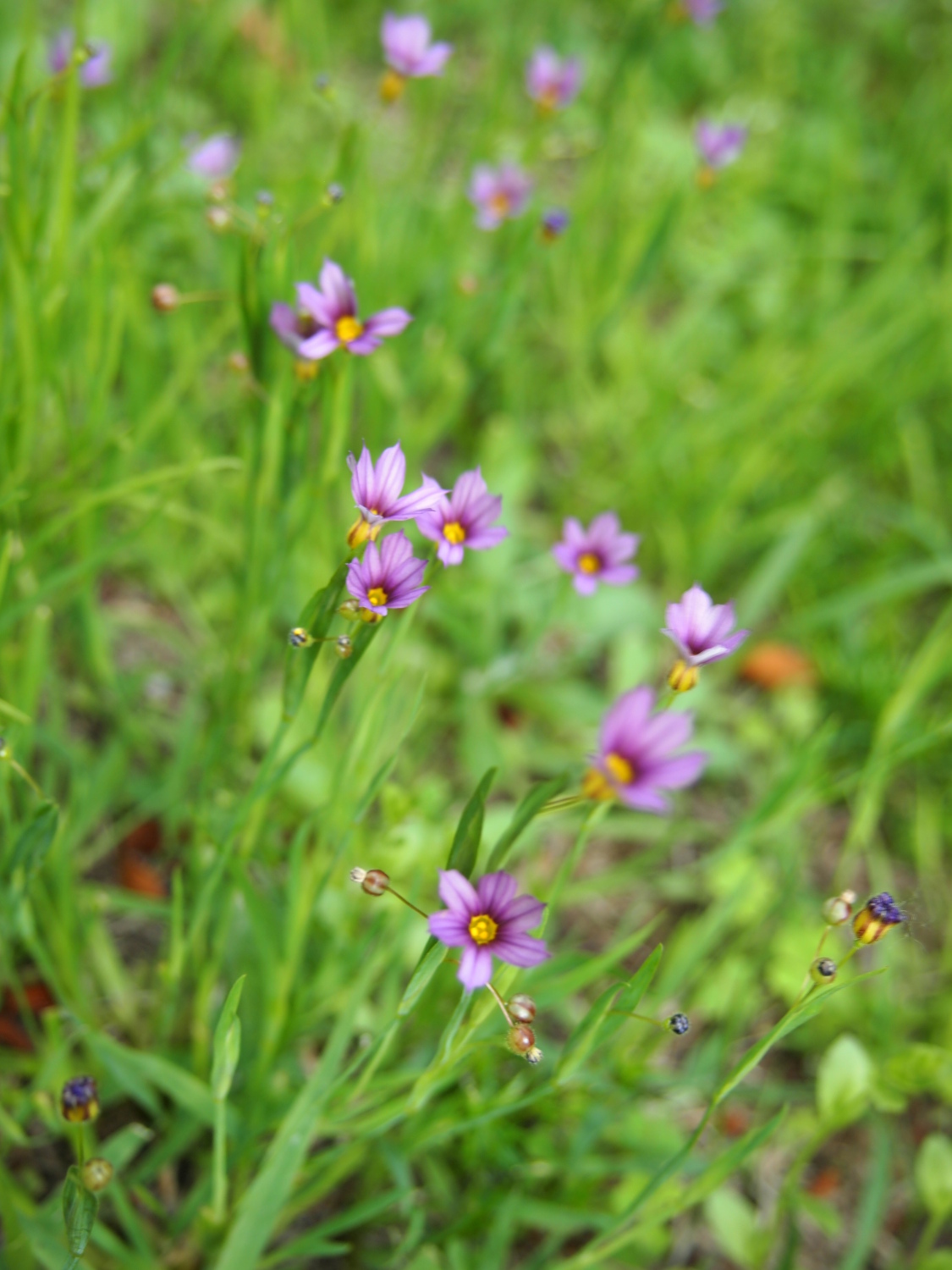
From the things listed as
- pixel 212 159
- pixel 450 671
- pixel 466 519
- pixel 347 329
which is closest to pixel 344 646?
pixel 466 519

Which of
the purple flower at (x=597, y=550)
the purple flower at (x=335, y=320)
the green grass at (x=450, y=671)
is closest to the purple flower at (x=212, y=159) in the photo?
the green grass at (x=450, y=671)

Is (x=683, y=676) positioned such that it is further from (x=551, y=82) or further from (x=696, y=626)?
(x=551, y=82)

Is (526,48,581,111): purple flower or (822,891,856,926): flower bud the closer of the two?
(822,891,856,926): flower bud

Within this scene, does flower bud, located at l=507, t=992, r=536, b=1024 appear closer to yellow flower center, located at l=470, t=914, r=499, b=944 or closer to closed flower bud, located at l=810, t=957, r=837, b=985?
yellow flower center, located at l=470, t=914, r=499, b=944

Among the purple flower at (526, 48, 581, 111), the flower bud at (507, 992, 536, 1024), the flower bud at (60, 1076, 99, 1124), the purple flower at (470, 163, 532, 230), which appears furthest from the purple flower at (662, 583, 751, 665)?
the purple flower at (526, 48, 581, 111)

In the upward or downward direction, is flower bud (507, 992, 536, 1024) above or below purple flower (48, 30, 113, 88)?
below

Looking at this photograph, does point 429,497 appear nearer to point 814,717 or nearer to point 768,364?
point 814,717
